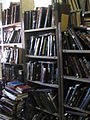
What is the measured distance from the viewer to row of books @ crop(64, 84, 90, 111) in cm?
217

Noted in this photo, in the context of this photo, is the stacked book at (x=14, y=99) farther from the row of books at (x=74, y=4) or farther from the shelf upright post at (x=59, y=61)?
the row of books at (x=74, y=4)

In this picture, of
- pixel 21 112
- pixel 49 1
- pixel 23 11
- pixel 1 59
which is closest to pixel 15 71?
pixel 1 59

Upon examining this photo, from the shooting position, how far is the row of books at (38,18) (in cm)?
255

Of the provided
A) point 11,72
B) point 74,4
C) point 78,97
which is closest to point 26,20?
point 74,4

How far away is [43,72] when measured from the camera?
8.65 feet

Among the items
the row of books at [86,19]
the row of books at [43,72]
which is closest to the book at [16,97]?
the row of books at [43,72]

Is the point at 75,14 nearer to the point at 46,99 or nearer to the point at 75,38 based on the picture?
the point at 75,38

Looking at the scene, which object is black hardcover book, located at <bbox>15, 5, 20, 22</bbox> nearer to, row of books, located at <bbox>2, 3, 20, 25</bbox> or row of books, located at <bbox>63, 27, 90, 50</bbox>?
row of books, located at <bbox>2, 3, 20, 25</bbox>

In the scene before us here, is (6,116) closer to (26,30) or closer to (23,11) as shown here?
(26,30)

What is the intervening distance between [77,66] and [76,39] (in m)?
0.32

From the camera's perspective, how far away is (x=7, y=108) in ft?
9.32

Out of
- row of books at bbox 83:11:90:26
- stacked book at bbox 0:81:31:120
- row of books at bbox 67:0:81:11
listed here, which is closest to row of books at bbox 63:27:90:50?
row of books at bbox 83:11:90:26

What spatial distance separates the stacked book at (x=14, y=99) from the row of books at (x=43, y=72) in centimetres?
19

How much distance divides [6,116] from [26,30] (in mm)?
1326
